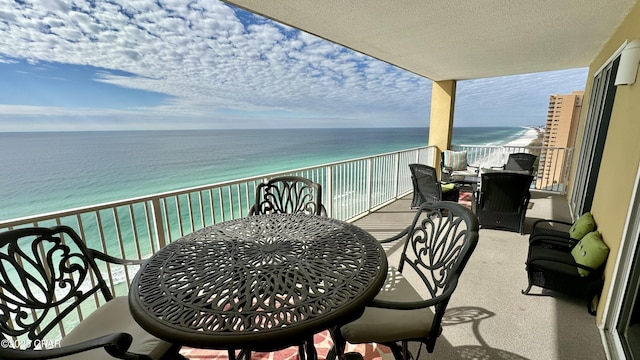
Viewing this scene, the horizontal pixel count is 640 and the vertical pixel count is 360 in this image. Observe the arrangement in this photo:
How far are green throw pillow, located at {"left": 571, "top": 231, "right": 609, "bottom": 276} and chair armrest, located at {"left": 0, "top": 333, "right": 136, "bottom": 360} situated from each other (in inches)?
117

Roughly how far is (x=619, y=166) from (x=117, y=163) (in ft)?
74.8

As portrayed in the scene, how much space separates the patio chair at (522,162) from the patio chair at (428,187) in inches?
80.7

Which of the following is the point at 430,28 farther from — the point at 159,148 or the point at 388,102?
the point at 388,102

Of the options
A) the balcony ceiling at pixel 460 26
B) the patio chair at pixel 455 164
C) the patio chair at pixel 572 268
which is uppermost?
the balcony ceiling at pixel 460 26

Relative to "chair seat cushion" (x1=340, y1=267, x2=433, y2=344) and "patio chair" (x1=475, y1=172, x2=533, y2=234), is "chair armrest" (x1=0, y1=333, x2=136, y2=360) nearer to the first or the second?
"chair seat cushion" (x1=340, y1=267, x2=433, y2=344)

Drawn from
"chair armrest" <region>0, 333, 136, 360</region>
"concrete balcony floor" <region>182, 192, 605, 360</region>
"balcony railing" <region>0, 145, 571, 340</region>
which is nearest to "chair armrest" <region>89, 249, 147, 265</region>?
"balcony railing" <region>0, 145, 571, 340</region>

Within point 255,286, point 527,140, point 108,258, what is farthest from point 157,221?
point 527,140

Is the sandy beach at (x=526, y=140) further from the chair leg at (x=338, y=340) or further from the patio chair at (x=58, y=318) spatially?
the patio chair at (x=58, y=318)

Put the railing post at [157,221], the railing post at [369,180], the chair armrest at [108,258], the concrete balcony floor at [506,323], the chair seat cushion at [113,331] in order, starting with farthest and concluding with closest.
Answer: the railing post at [369,180], the railing post at [157,221], the concrete balcony floor at [506,323], the chair armrest at [108,258], the chair seat cushion at [113,331]

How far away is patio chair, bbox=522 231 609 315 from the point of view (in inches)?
78.2

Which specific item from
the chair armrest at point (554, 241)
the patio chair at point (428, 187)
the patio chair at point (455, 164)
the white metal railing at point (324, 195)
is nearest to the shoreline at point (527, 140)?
the patio chair at point (455, 164)

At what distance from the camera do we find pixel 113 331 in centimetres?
119

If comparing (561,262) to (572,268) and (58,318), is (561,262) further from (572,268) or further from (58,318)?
(58,318)

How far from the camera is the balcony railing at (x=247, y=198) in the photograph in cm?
190
